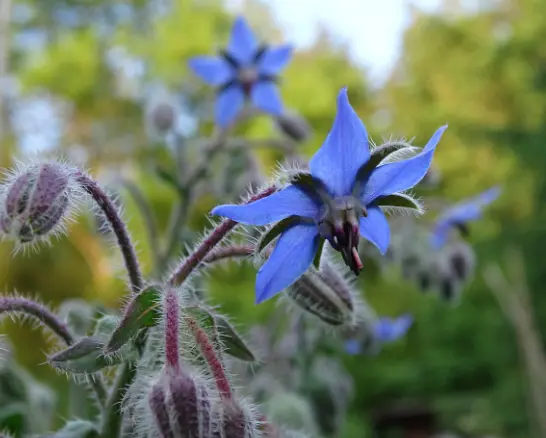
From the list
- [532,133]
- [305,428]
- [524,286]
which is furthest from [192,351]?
[524,286]

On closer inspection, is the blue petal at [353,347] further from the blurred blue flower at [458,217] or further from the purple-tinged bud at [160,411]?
the purple-tinged bud at [160,411]

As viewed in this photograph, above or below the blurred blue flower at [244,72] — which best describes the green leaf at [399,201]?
below

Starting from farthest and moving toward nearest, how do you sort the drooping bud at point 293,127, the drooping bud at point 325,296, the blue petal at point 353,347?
the drooping bud at point 293,127 → the blue petal at point 353,347 → the drooping bud at point 325,296

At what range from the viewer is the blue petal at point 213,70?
169 centimetres

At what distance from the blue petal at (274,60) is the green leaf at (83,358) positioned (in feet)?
3.72

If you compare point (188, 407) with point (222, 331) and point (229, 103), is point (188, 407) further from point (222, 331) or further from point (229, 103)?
point (229, 103)

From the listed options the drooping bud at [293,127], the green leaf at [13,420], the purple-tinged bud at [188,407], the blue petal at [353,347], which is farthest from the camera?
the drooping bud at [293,127]

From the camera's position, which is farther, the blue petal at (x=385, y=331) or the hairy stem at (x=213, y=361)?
the blue petal at (x=385, y=331)

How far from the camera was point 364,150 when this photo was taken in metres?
0.66

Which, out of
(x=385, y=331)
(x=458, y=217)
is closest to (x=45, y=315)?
(x=458, y=217)

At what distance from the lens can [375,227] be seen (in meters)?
0.71

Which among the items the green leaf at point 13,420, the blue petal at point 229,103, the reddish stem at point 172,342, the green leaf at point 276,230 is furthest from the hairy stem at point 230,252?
the blue petal at point 229,103

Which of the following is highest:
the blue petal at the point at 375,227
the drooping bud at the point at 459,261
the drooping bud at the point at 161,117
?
the drooping bud at the point at 161,117

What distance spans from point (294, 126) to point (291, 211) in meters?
1.08
